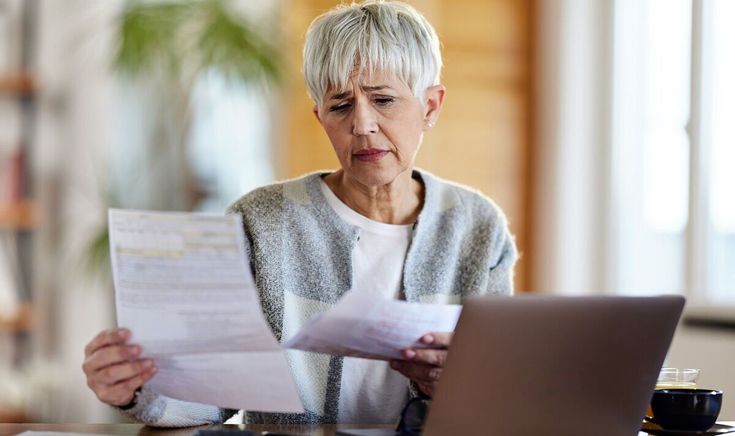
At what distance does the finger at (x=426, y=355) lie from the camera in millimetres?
1479

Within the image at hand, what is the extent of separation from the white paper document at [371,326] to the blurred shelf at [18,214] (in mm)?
Result: 2974

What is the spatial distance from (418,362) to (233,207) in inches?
27.4

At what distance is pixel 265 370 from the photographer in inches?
57.8

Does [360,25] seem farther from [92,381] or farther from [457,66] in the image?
[457,66]

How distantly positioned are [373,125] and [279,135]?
287 centimetres

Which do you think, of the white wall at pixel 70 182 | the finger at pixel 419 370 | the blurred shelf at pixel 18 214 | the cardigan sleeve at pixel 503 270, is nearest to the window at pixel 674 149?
the cardigan sleeve at pixel 503 270

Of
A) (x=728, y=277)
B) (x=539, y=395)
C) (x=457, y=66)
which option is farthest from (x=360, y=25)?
(x=457, y=66)

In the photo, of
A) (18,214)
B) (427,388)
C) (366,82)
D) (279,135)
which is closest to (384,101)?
(366,82)

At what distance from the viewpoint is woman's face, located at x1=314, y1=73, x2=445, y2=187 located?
6.35 ft

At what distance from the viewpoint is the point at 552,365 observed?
138 cm

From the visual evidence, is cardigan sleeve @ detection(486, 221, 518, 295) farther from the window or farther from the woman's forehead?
the window

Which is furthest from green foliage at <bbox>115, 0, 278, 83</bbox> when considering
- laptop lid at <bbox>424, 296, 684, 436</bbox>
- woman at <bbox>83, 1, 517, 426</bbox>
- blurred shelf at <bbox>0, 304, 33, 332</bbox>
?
laptop lid at <bbox>424, 296, 684, 436</bbox>

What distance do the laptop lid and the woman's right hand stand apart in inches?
16.1

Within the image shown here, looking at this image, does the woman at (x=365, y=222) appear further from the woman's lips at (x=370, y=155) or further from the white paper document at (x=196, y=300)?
the white paper document at (x=196, y=300)
